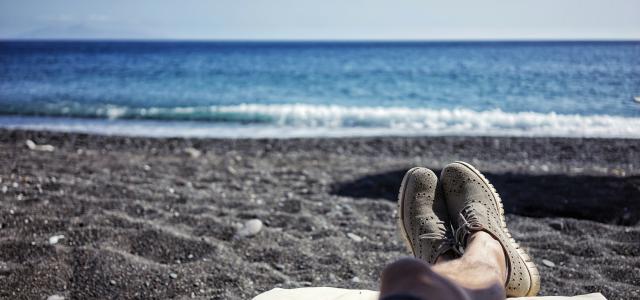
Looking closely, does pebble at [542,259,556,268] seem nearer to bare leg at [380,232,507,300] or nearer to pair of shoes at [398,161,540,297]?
pair of shoes at [398,161,540,297]

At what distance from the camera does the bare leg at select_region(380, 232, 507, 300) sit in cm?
123

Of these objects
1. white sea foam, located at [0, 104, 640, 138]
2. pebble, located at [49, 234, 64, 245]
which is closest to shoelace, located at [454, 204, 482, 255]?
pebble, located at [49, 234, 64, 245]

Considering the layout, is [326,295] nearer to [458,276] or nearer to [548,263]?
[458,276]

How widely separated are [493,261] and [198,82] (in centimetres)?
1751

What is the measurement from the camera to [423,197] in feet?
8.38

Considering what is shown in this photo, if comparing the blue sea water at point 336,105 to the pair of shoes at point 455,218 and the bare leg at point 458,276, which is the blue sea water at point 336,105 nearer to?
A: the pair of shoes at point 455,218

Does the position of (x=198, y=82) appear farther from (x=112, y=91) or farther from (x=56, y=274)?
(x=56, y=274)

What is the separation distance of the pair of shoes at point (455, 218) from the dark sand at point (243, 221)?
0.45 metres

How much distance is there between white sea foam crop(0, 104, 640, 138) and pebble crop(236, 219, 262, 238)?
5.65 m

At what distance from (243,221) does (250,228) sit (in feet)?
0.83

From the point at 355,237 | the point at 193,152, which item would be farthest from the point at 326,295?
the point at 193,152

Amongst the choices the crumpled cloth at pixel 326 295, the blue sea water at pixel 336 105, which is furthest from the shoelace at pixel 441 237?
the blue sea water at pixel 336 105

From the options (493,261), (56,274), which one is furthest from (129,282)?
(493,261)

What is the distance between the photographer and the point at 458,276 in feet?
5.02
